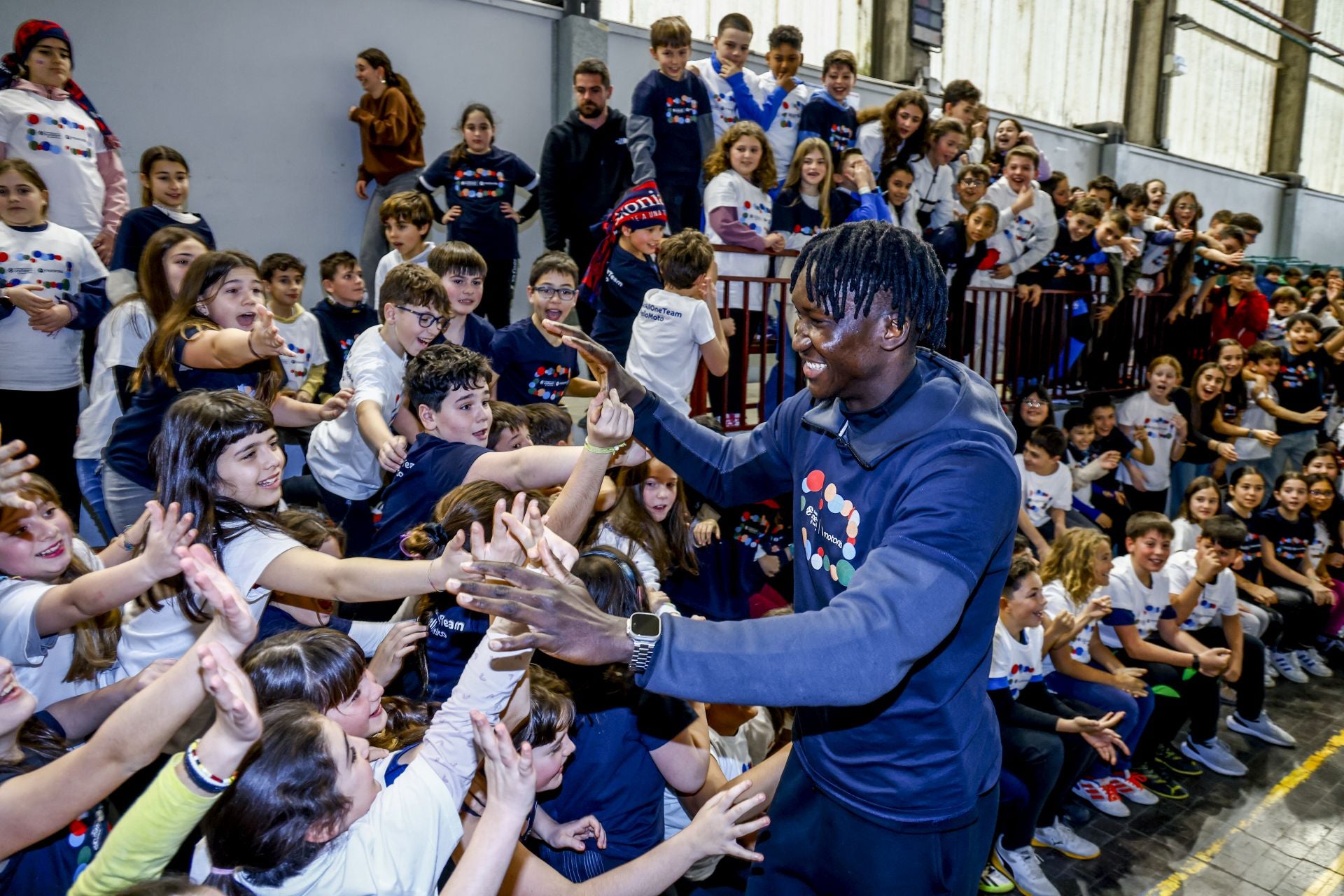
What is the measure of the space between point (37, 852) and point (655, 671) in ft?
4.94

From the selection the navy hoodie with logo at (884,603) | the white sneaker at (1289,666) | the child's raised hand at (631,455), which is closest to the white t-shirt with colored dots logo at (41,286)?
the child's raised hand at (631,455)

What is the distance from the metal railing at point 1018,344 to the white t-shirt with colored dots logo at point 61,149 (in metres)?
3.30

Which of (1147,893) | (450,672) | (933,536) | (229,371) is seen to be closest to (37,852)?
(450,672)

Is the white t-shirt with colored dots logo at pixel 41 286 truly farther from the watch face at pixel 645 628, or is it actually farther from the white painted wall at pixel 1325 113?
the white painted wall at pixel 1325 113

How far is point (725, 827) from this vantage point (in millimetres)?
2154

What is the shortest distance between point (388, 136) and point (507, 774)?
218 inches

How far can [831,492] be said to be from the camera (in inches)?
76.1

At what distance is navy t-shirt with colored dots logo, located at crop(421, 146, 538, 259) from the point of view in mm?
6078

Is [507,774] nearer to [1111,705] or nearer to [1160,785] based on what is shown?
[1111,705]

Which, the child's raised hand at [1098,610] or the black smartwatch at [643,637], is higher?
the black smartwatch at [643,637]

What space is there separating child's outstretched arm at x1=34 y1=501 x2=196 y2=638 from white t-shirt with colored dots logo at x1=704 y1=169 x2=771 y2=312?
399 centimetres

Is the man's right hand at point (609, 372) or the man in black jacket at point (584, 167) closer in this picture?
the man's right hand at point (609, 372)

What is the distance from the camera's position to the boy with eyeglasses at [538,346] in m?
4.65

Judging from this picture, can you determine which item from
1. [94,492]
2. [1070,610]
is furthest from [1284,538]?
[94,492]
